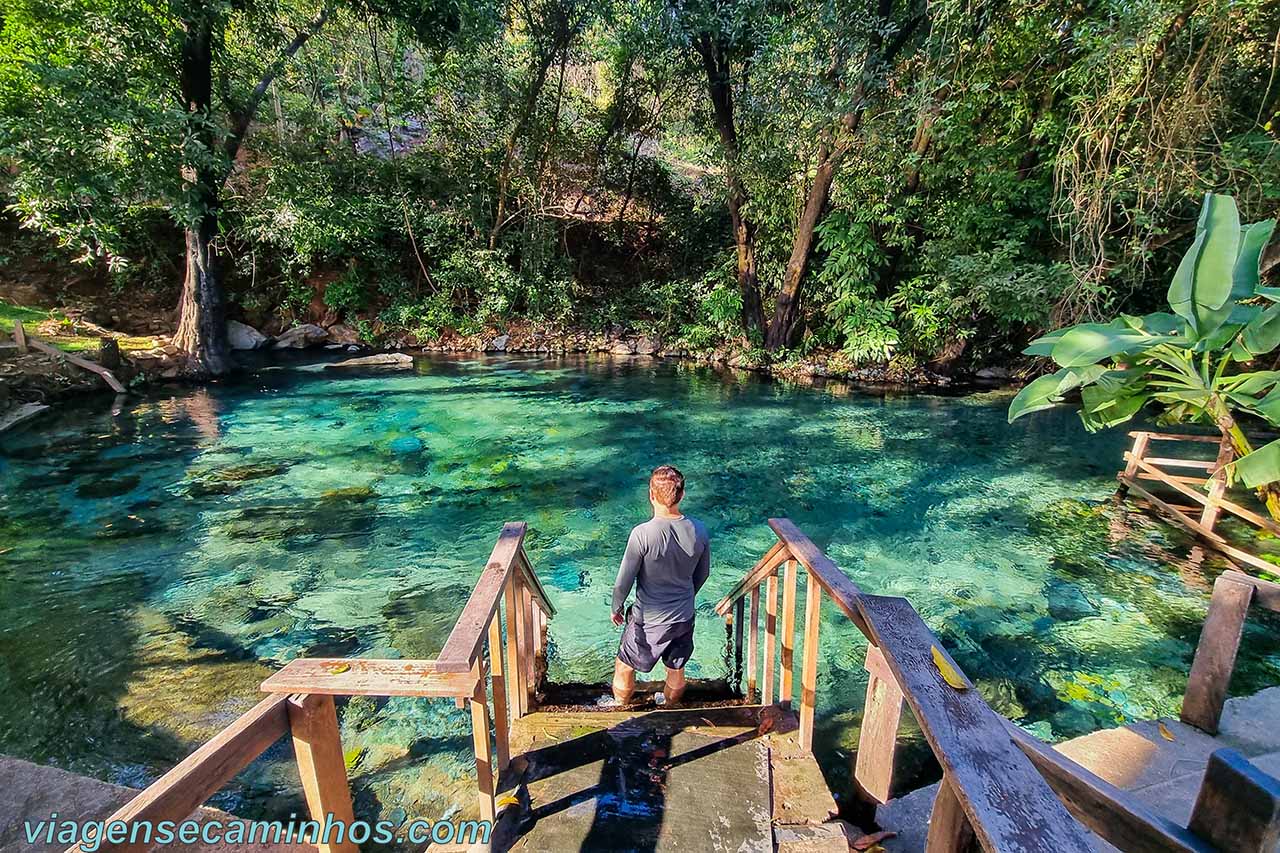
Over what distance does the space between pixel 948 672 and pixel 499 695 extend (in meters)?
1.85

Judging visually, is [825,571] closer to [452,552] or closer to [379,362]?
[452,552]

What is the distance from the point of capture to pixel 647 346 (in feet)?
61.8

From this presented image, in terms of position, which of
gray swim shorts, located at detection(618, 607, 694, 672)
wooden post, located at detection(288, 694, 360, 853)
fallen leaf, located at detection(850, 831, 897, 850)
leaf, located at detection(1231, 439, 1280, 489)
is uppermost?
leaf, located at detection(1231, 439, 1280, 489)

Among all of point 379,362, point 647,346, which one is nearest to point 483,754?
point 379,362

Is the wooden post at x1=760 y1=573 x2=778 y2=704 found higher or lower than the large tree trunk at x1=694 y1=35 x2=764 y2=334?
lower

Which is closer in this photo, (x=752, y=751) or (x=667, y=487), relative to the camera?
(x=752, y=751)

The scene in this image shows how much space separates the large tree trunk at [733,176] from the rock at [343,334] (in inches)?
499

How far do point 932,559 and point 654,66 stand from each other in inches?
625

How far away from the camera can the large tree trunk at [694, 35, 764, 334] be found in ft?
47.0

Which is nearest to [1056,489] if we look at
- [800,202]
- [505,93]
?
[800,202]

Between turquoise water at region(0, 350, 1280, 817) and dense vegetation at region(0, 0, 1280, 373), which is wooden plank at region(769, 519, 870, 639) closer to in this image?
turquoise water at region(0, 350, 1280, 817)

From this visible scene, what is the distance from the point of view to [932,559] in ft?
21.2

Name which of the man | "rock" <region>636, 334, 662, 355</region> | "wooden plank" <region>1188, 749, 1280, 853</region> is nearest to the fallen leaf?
the man

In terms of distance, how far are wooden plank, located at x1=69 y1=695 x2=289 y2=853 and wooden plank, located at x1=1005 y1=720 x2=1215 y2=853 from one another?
188 cm
